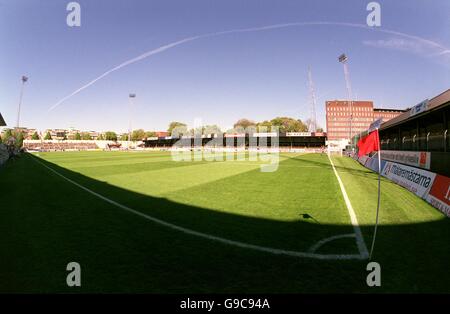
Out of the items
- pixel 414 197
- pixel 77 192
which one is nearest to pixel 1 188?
pixel 77 192

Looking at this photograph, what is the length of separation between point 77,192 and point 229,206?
7.30 m

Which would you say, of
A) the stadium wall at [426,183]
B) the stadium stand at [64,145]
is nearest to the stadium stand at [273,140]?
the stadium stand at [64,145]

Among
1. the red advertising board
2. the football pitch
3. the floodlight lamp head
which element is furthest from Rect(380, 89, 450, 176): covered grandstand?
the floodlight lamp head

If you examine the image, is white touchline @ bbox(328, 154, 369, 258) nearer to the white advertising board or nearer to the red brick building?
the white advertising board

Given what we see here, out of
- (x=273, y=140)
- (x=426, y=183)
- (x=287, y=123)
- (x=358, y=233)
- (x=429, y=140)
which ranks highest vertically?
(x=287, y=123)

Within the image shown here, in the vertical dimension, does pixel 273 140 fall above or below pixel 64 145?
above

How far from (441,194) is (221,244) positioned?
7971 millimetres

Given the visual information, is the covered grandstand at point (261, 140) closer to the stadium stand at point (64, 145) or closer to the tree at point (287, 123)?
the stadium stand at point (64, 145)

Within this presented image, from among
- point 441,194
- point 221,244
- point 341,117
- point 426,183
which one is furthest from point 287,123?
point 221,244

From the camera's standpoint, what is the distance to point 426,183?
431 inches

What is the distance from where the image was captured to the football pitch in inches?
165

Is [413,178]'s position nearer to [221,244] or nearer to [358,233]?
[358,233]

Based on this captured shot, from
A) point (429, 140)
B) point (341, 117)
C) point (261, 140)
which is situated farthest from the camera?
point (341, 117)

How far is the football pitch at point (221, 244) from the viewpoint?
4.20m
